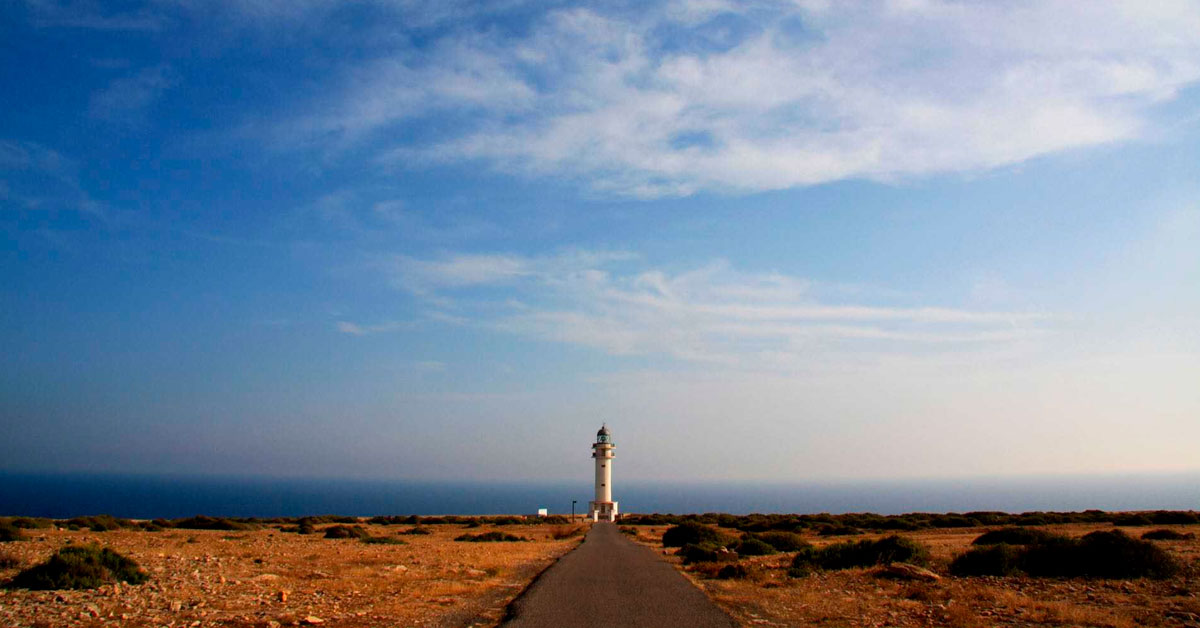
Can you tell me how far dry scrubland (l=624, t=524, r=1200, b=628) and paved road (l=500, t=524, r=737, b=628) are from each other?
2.63 feet

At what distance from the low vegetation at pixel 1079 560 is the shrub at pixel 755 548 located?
829cm

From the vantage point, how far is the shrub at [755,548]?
26.9 m

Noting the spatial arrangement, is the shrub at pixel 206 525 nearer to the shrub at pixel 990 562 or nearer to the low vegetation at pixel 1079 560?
the shrub at pixel 990 562

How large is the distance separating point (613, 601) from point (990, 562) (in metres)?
10.4

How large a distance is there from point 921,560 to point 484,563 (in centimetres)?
1244

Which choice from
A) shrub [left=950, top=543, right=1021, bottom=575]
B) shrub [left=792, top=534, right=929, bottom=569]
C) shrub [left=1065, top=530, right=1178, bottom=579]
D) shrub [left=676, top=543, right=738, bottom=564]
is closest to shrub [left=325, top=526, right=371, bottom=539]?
shrub [left=676, top=543, right=738, bottom=564]

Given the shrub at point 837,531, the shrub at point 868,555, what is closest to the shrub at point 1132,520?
the shrub at point 837,531

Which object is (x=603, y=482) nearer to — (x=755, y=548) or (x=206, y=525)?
(x=206, y=525)

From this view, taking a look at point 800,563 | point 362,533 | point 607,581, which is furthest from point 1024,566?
point 362,533

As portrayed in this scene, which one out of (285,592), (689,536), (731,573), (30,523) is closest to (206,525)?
(30,523)

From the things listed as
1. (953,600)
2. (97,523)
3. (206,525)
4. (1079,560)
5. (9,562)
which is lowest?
(206,525)

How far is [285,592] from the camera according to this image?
1486cm

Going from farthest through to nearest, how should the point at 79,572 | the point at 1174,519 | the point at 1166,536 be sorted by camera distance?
1. the point at 1174,519
2. the point at 1166,536
3. the point at 79,572

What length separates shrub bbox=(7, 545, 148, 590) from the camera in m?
14.1
